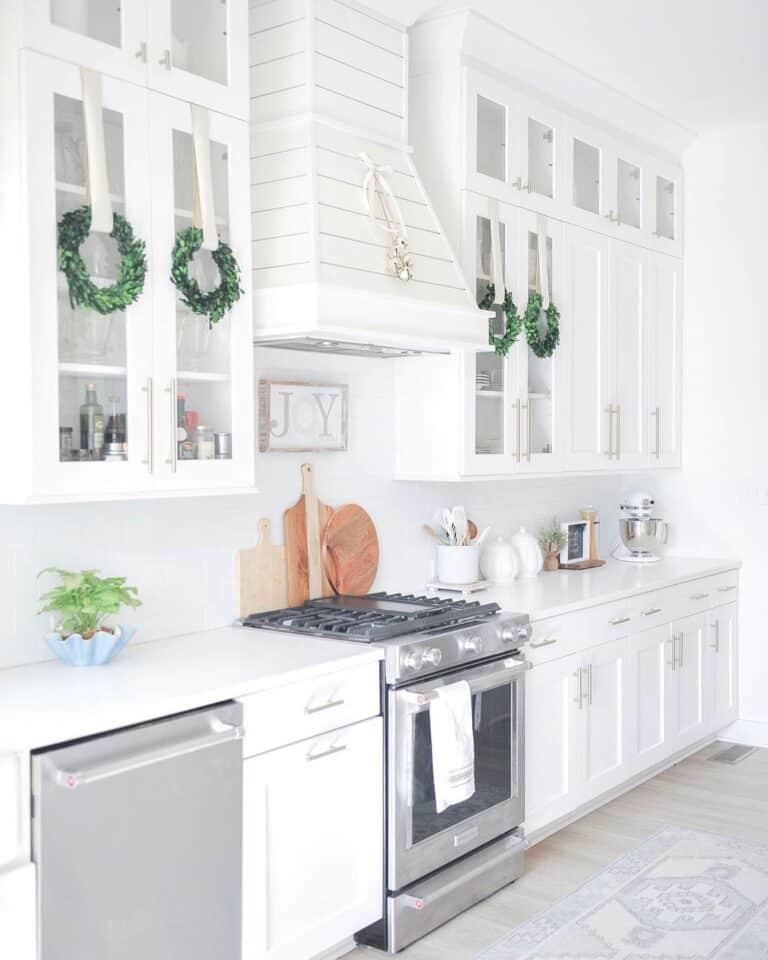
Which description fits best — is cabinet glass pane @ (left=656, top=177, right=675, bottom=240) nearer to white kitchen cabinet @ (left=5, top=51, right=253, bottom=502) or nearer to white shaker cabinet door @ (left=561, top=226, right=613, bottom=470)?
white shaker cabinet door @ (left=561, top=226, right=613, bottom=470)

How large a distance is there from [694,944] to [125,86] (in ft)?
9.37

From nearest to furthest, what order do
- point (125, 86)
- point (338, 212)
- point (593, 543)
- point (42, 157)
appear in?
1. point (42, 157)
2. point (125, 86)
3. point (338, 212)
4. point (593, 543)

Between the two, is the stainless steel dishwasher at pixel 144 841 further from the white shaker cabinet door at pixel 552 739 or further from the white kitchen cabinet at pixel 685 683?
the white kitchen cabinet at pixel 685 683

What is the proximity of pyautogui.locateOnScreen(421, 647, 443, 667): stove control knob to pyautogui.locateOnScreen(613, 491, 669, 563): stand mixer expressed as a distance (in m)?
2.25

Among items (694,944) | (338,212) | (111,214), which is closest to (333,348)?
(338,212)

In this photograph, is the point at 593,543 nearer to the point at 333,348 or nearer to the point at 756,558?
the point at 756,558

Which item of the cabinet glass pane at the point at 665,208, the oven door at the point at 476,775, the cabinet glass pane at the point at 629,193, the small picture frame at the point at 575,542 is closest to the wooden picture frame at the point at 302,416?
the oven door at the point at 476,775

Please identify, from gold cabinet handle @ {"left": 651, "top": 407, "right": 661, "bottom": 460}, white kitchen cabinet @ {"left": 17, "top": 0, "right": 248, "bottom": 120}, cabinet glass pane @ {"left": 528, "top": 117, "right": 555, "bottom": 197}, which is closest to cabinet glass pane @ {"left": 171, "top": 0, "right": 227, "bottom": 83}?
white kitchen cabinet @ {"left": 17, "top": 0, "right": 248, "bottom": 120}

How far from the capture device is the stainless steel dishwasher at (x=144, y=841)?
86.7 inches

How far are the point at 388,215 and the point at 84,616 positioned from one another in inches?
59.4

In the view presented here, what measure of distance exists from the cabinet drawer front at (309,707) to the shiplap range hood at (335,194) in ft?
3.19

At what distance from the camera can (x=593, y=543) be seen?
5.16m

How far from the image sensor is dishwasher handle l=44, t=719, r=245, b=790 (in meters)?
2.20

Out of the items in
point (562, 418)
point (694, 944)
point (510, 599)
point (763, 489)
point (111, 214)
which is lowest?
point (694, 944)
